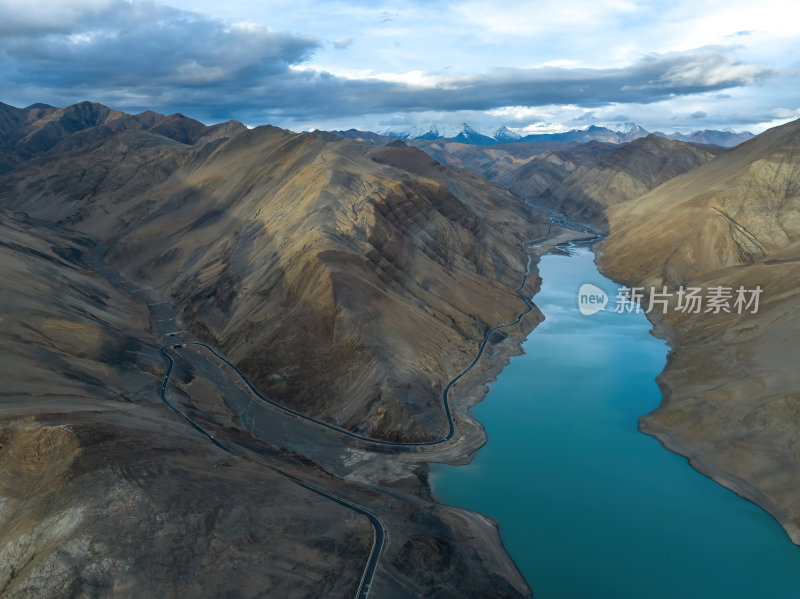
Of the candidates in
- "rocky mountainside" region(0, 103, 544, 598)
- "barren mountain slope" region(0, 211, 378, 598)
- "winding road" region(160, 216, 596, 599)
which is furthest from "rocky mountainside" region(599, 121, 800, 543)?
"barren mountain slope" region(0, 211, 378, 598)

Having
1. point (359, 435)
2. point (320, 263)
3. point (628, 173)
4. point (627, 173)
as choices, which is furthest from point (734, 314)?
point (628, 173)

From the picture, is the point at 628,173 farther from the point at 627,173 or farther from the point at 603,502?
the point at 603,502

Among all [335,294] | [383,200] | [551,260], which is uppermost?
[383,200]

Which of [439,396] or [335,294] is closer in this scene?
[439,396]

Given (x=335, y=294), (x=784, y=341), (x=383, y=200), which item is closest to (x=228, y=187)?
Answer: (x=383, y=200)

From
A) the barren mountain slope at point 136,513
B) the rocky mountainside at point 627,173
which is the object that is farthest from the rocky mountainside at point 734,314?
the rocky mountainside at point 627,173

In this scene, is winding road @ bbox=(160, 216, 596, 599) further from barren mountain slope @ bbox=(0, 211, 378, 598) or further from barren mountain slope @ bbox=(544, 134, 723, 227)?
barren mountain slope @ bbox=(544, 134, 723, 227)

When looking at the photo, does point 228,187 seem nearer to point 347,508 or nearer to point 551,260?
point 551,260
